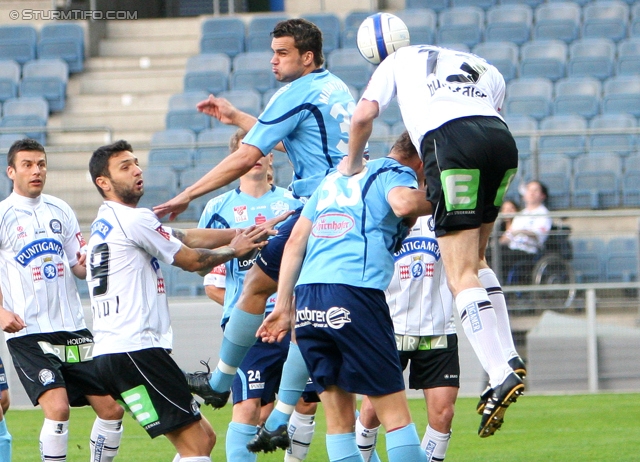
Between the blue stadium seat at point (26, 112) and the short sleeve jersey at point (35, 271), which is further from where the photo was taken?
the blue stadium seat at point (26, 112)

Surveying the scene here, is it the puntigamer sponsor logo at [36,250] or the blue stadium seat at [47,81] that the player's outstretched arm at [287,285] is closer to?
the puntigamer sponsor logo at [36,250]

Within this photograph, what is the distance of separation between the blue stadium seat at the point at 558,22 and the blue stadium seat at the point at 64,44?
7674 millimetres

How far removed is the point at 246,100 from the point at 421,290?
940 centimetres

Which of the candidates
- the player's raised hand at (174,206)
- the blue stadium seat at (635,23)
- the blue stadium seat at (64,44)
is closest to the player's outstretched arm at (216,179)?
the player's raised hand at (174,206)

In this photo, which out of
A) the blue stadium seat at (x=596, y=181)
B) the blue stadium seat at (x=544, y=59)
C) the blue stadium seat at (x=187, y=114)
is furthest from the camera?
the blue stadium seat at (x=187, y=114)

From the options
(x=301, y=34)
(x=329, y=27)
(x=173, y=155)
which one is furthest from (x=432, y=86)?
(x=329, y=27)

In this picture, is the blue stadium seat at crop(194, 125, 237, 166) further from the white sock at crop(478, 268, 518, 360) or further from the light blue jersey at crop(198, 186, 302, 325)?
the white sock at crop(478, 268, 518, 360)

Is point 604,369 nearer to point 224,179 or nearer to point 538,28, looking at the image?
point 538,28

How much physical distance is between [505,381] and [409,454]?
0.61 metres

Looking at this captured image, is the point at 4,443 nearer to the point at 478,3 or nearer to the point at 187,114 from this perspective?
the point at 187,114

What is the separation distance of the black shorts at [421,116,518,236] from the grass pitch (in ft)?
11.6

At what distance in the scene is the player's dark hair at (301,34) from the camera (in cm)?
625

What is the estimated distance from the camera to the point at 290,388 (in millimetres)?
6047

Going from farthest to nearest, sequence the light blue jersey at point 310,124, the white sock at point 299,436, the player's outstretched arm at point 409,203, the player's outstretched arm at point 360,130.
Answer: the white sock at point 299,436, the light blue jersey at point 310,124, the player's outstretched arm at point 360,130, the player's outstretched arm at point 409,203
